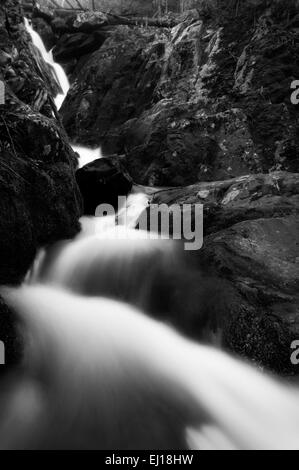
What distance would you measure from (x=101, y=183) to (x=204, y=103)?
487 cm

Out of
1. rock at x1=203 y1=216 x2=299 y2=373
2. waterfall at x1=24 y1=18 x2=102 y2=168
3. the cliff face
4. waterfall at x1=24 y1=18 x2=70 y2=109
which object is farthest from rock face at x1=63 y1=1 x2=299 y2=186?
rock at x1=203 y1=216 x2=299 y2=373

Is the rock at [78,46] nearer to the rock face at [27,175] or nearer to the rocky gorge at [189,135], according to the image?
the rocky gorge at [189,135]

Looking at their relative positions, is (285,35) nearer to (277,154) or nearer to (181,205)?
(277,154)

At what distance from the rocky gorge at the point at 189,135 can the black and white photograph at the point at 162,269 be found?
3 centimetres

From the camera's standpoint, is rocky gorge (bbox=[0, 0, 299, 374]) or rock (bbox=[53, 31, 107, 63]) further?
rock (bbox=[53, 31, 107, 63])

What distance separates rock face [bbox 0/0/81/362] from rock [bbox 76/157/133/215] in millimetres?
811

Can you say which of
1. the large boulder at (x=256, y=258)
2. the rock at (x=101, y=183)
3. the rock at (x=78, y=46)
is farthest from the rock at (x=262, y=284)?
the rock at (x=78, y=46)

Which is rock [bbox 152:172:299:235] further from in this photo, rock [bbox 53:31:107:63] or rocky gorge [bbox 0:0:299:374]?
rock [bbox 53:31:107:63]

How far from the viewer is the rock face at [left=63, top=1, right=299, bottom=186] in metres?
9.97

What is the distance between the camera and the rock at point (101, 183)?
8.17 meters

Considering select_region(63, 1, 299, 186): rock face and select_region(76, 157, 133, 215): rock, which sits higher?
select_region(63, 1, 299, 186): rock face

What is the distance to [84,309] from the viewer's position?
4.86 metres
